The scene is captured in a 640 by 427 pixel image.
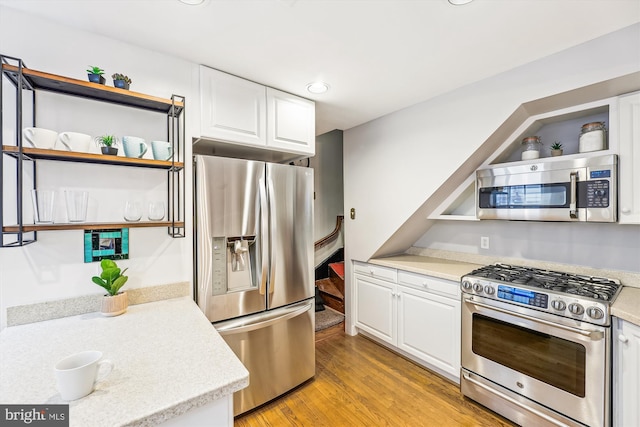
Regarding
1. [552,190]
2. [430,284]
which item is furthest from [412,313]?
[552,190]

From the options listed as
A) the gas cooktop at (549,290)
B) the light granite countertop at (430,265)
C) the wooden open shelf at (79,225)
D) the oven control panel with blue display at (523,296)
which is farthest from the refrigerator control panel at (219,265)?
the oven control panel with blue display at (523,296)

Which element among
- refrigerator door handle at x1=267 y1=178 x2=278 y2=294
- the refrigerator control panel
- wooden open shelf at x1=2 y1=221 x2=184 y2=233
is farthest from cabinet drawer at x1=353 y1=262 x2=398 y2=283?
wooden open shelf at x1=2 y1=221 x2=184 y2=233

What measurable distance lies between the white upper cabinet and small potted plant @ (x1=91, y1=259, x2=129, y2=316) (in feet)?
3.01

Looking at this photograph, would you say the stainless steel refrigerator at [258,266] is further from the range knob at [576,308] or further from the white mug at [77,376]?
the range knob at [576,308]

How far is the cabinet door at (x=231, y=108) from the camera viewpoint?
1831mm

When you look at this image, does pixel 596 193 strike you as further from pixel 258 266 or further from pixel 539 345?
pixel 258 266

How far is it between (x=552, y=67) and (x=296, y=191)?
6.12ft

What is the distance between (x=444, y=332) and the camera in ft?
7.47

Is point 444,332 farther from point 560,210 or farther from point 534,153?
point 534,153

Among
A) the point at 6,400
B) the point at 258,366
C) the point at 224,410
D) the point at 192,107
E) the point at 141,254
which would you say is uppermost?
the point at 192,107

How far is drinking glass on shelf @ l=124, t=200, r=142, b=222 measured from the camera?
57.7 inches

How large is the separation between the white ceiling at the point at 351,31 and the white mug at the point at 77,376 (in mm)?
1499

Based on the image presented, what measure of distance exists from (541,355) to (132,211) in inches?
100

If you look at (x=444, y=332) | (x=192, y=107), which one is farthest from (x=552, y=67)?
(x=192, y=107)
